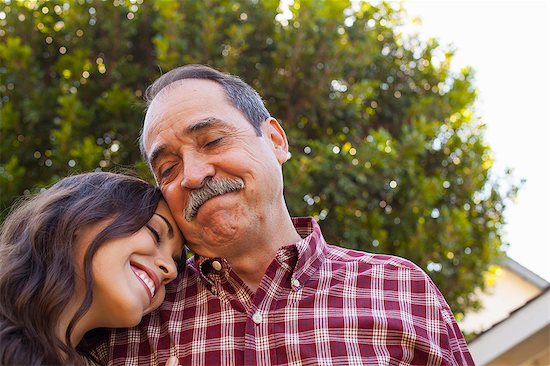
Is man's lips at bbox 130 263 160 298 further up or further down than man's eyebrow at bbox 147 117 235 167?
further down

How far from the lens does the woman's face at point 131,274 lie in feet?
6.37

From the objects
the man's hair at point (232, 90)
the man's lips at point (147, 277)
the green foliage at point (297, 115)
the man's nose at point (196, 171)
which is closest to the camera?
the man's lips at point (147, 277)

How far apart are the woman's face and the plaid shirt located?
0.51 ft

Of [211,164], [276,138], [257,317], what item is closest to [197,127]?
[211,164]

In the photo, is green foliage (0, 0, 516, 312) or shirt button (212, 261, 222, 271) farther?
green foliage (0, 0, 516, 312)

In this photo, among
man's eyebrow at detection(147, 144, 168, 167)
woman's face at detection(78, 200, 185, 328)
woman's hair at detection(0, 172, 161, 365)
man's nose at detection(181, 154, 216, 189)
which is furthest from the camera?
man's eyebrow at detection(147, 144, 168, 167)

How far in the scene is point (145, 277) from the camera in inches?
81.0

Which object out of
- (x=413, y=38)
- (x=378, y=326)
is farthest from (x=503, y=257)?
(x=378, y=326)

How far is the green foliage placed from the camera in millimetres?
4070

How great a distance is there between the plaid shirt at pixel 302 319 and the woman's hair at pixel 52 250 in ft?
1.07

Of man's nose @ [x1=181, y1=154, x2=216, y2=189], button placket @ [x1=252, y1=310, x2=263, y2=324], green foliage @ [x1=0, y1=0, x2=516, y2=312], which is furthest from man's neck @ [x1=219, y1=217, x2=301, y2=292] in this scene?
green foliage @ [x1=0, y1=0, x2=516, y2=312]

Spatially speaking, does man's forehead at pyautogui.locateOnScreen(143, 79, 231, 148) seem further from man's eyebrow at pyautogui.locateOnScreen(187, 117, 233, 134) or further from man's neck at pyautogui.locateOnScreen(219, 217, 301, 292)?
man's neck at pyautogui.locateOnScreen(219, 217, 301, 292)

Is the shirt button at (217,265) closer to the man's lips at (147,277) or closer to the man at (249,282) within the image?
the man at (249,282)

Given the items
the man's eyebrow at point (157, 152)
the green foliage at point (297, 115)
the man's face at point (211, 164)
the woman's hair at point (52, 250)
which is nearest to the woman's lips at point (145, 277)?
the woman's hair at point (52, 250)
